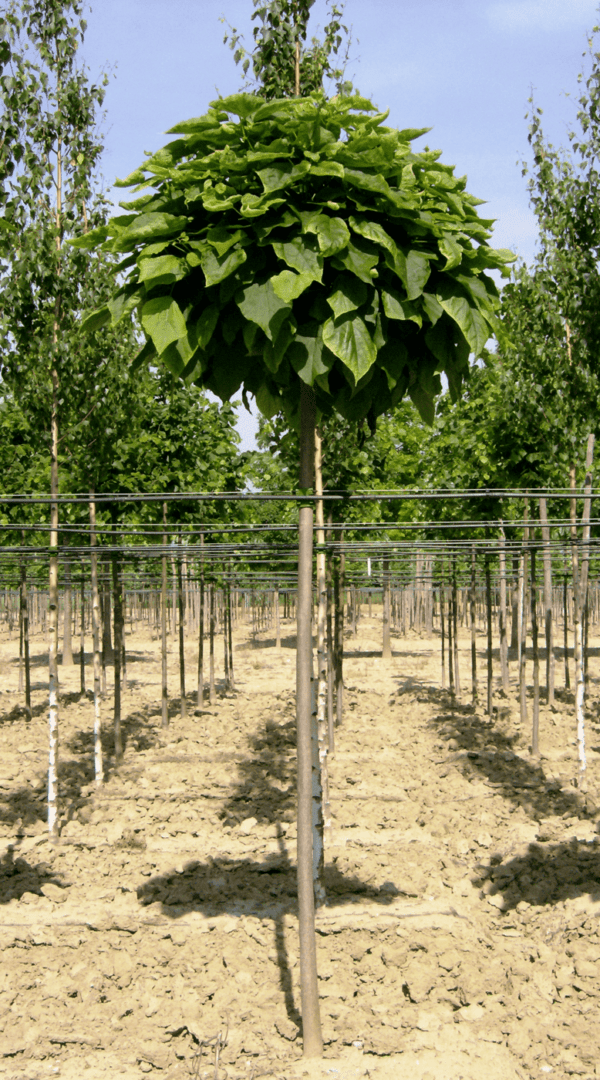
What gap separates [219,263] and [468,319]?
0.91 metres

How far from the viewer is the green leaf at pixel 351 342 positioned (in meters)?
3.24

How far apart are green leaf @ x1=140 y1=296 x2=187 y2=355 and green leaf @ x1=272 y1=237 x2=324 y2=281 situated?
41 centimetres

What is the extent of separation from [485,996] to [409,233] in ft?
11.9

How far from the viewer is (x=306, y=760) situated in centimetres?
391

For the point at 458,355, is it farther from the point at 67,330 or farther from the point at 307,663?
the point at 67,330

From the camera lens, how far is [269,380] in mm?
3773

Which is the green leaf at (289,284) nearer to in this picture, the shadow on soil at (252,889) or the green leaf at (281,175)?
the green leaf at (281,175)

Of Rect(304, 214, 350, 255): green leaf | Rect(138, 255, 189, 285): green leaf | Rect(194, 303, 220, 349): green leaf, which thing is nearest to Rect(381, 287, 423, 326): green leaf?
Rect(304, 214, 350, 255): green leaf

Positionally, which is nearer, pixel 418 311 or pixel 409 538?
pixel 418 311

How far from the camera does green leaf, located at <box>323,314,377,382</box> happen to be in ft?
10.6

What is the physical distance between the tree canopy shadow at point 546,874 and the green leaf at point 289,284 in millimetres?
4318

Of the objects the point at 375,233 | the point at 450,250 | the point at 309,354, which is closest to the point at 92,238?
the point at 309,354

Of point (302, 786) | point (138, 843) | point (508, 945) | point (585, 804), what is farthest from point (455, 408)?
point (302, 786)

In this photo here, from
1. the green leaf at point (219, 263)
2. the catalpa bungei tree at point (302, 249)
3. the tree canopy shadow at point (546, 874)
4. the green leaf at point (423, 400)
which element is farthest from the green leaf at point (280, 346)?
the tree canopy shadow at point (546, 874)
